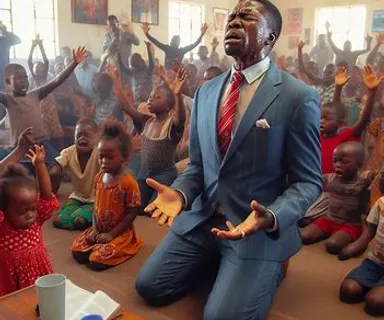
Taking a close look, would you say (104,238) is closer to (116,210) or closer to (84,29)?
(116,210)

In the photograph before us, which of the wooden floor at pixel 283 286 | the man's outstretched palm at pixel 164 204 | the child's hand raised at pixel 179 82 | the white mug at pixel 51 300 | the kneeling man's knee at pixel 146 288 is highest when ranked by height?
the child's hand raised at pixel 179 82

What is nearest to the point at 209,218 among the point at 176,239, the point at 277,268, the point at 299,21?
the point at 176,239

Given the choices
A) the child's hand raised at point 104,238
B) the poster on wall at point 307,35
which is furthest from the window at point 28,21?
the poster on wall at point 307,35

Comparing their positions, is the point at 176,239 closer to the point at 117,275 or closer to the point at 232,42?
the point at 117,275

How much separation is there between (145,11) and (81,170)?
5186mm

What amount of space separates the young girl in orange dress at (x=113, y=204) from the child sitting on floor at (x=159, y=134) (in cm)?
68

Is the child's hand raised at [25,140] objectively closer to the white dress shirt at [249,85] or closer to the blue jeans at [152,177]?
the white dress shirt at [249,85]

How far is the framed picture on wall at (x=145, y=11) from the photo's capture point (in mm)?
7441

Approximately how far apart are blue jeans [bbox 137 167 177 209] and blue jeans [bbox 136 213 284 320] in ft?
3.81

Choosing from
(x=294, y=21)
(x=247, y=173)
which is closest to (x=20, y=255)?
(x=247, y=173)

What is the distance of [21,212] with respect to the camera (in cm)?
173

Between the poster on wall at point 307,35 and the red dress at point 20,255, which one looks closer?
the red dress at point 20,255

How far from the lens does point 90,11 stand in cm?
670

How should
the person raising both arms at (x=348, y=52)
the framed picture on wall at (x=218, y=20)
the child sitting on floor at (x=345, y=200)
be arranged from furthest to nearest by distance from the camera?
the framed picture on wall at (x=218, y=20) → the person raising both arms at (x=348, y=52) → the child sitting on floor at (x=345, y=200)
